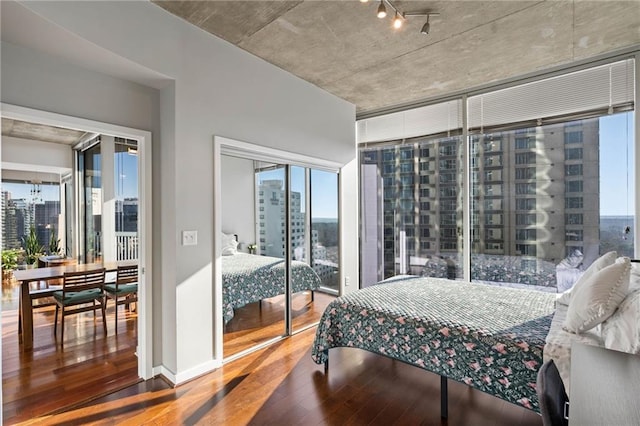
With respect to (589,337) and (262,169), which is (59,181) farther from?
(589,337)

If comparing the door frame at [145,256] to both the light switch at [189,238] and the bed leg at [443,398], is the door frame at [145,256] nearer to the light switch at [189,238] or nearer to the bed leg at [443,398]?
the light switch at [189,238]

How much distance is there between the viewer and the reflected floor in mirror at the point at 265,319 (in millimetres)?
3262

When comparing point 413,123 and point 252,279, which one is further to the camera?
point 413,123

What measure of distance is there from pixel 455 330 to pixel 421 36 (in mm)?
2490

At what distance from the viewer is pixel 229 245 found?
322 cm

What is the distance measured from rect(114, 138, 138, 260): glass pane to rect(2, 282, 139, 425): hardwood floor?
1.37m

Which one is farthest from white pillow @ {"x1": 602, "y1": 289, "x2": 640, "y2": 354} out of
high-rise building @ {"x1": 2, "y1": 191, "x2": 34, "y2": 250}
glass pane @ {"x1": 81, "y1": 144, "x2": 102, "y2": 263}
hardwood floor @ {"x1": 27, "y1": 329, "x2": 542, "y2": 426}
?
high-rise building @ {"x1": 2, "y1": 191, "x2": 34, "y2": 250}

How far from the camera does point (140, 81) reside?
2.66m

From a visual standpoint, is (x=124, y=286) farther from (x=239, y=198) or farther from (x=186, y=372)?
(x=239, y=198)

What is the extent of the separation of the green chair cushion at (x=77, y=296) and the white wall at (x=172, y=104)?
1560 mm

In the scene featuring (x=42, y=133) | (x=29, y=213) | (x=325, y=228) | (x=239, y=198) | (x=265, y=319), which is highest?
(x=42, y=133)

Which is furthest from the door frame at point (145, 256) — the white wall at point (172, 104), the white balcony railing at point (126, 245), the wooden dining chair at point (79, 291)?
the white balcony railing at point (126, 245)

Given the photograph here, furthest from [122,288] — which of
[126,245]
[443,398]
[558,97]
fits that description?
[558,97]

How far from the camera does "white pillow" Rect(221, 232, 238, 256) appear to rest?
10.4 feet
